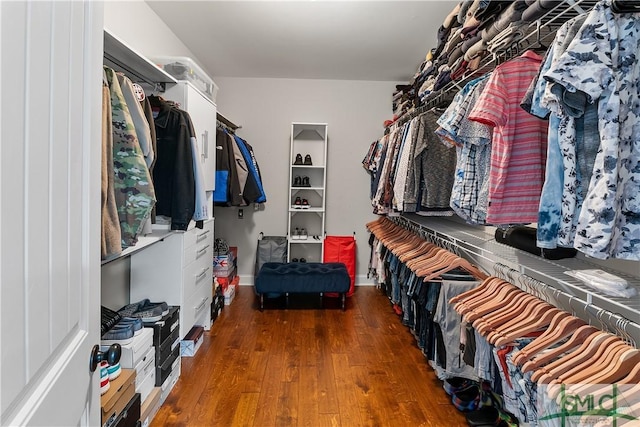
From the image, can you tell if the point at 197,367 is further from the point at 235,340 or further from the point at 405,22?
the point at 405,22

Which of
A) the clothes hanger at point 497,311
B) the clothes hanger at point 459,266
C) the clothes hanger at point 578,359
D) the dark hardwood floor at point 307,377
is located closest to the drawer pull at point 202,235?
the dark hardwood floor at point 307,377

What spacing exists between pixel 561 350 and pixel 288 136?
12.9 ft

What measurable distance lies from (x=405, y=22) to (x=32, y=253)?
10.1 feet

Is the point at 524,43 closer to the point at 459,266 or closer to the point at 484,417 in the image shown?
the point at 459,266

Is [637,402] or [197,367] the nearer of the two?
[637,402]

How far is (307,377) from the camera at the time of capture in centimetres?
254

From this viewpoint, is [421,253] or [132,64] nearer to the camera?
[132,64]

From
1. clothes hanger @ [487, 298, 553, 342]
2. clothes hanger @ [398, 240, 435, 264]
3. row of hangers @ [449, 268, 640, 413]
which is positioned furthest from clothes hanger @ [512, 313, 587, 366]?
clothes hanger @ [398, 240, 435, 264]

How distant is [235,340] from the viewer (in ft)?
10.2

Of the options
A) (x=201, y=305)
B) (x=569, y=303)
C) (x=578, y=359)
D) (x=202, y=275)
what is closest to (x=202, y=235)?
(x=202, y=275)

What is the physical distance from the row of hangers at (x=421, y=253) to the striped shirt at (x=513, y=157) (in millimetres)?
859

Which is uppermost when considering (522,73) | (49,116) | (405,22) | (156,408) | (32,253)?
(405,22)

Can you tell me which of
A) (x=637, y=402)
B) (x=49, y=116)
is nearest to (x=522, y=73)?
(x=637, y=402)

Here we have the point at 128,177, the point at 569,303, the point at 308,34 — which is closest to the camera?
the point at 128,177
